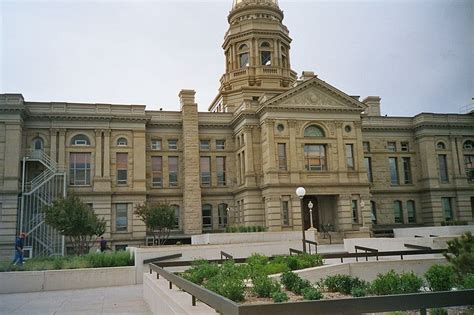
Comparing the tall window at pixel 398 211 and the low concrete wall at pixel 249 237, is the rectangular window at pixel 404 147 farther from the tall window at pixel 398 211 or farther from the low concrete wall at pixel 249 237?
the low concrete wall at pixel 249 237

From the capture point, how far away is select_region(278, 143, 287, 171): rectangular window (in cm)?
4200

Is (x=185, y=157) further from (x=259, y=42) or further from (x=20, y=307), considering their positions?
(x=20, y=307)

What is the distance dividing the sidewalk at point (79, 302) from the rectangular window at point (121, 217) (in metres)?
24.0

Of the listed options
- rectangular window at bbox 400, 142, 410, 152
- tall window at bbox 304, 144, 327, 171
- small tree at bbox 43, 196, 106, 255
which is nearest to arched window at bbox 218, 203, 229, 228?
tall window at bbox 304, 144, 327, 171

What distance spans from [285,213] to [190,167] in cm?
1090

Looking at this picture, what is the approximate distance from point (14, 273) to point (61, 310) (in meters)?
6.67

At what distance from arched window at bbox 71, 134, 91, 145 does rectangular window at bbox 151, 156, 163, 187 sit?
6539mm

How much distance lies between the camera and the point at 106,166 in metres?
43.5

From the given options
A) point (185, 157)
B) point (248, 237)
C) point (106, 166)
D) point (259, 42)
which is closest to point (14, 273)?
point (248, 237)

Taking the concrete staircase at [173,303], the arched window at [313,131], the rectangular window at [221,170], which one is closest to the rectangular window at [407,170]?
the arched window at [313,131]

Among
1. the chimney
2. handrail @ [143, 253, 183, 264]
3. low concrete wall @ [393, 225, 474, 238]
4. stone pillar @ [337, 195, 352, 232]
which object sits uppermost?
the chimney

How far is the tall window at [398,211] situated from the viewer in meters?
50.8

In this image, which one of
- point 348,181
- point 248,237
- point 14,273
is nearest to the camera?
point 14,273

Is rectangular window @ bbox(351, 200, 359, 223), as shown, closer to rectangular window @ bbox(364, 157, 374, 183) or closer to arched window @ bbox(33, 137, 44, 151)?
rectangular window @ bbox(364, 157, 374, 183)
